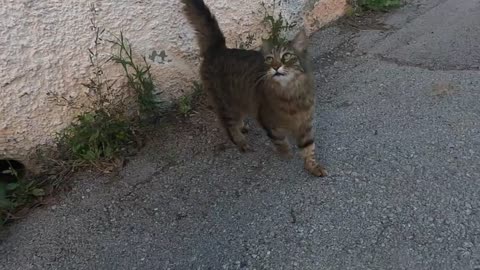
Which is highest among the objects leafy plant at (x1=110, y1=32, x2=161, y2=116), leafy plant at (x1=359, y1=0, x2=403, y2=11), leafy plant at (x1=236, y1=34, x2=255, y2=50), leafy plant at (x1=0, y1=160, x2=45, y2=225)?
leafy plant at (x1=110, y1=32, x2=161, y2=116)

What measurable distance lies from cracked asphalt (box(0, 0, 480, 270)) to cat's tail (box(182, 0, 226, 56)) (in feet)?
2.33

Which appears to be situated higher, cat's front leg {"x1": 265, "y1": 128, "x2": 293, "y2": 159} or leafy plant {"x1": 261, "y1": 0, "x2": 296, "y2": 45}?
leafy plant {"x1": 261, "y1": 0, "x2": 296, "y2": 45}

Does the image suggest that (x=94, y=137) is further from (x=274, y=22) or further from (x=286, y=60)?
(x=274, y=22)

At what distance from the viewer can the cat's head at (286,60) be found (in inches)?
104

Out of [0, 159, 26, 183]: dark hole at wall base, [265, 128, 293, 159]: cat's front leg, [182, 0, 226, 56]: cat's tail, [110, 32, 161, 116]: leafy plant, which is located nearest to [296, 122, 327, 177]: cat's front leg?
[265, 128, 293, 159]: cat's front leg

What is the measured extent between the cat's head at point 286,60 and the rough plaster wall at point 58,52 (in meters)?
1.22

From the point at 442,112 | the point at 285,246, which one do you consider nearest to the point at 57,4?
the point at 285,246

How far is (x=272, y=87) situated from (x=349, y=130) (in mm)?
908

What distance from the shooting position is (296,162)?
321 cm

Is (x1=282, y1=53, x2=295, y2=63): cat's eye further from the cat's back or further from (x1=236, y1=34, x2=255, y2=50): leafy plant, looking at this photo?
(x1=236, y1=34, x2=255, y2=50): leafy plant

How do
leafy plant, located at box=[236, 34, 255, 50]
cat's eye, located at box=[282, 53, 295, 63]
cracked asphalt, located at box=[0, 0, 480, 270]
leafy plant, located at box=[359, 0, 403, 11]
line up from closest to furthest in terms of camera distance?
cracked asphalt, located at box=[0, 0, 480, 270]
cat's eye, located at box=[282, 53, 295, 63]
leafy plant, located at box=[236, 34, 255, 50]
leafy plant, located at box=[359, 0, 403, 11]

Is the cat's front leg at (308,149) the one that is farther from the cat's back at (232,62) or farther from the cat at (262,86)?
the cat's back at (232,62)

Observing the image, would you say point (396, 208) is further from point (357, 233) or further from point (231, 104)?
point (231, 104)

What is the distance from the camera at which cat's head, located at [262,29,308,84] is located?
104 inches
